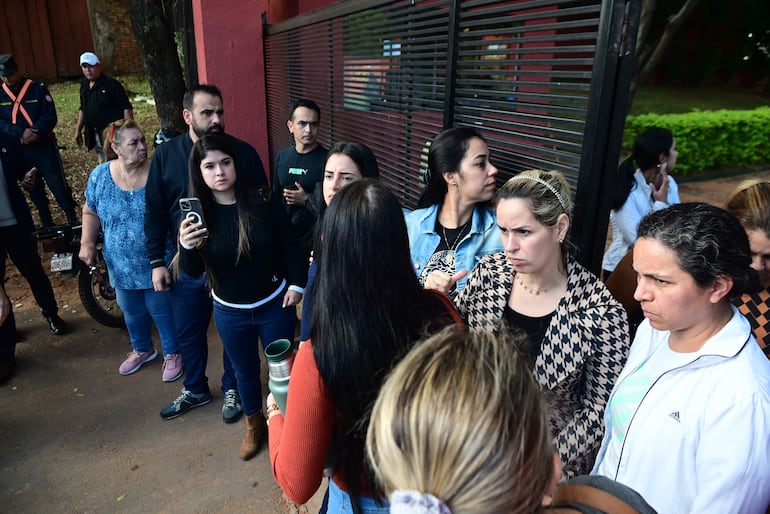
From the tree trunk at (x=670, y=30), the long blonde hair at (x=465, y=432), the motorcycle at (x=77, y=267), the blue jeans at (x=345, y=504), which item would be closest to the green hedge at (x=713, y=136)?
the tree trunk at (x=670, y=30)

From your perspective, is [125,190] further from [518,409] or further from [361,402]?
[518,409]

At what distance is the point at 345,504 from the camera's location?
154 centimetres

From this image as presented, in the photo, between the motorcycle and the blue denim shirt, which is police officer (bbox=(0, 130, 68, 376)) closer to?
the motorcycle

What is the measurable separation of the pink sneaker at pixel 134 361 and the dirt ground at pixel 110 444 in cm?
5

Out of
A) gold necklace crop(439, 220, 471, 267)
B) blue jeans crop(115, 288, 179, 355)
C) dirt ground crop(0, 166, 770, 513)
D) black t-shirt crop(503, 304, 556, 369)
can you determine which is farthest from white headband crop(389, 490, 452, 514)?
blue jeans crop(115, 288, 179, 355)

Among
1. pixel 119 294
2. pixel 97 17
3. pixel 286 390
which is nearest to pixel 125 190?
pixel 119 294

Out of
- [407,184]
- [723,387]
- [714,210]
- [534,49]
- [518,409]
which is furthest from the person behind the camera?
[407,184]

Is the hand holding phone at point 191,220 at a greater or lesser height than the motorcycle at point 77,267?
greater

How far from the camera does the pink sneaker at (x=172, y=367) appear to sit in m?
3.78

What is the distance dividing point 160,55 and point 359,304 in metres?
6.74

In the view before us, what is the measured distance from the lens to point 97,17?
1582cm

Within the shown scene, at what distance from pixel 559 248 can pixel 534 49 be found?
0.93m

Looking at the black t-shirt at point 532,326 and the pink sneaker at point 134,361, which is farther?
the pink sneaker at point 134,361

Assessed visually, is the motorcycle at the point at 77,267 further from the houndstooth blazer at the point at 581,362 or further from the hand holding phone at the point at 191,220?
the houndstooth blazer at the point at 581,362
